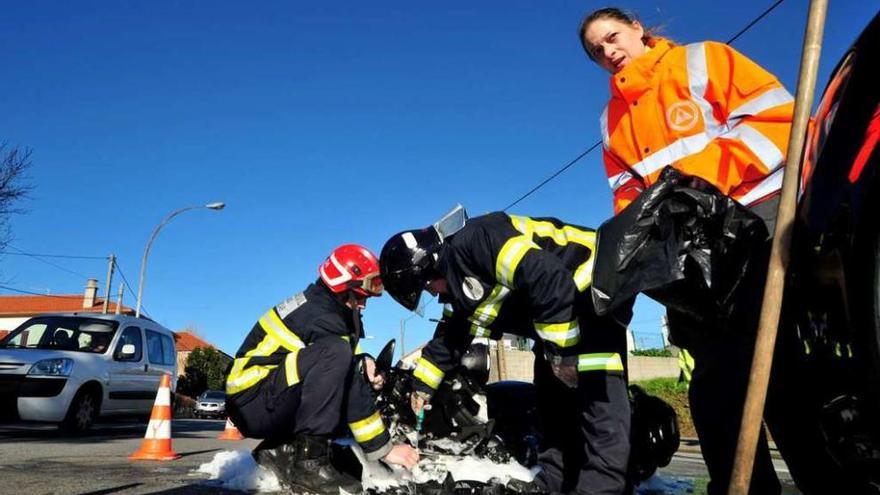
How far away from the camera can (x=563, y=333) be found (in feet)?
8.61

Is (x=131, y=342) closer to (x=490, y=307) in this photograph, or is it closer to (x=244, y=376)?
(x=244, y=376)

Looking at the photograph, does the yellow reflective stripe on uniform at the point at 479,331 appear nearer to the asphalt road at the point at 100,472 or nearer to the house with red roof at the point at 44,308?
the asphalt road at the point at 100,472

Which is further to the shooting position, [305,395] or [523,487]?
[305,395]

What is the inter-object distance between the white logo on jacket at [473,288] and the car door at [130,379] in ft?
24.3

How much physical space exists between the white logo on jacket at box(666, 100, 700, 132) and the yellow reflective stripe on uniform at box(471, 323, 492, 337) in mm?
1585

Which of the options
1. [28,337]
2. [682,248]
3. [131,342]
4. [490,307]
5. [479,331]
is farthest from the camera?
[131,342]

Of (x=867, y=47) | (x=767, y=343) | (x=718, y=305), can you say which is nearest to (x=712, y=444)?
(x=718, y=305)

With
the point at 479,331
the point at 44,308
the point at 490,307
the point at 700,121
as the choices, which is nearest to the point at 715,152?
the point at 700,121

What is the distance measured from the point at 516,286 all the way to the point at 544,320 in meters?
0.21

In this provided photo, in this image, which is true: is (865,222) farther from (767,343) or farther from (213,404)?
(213,404)

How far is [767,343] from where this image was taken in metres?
1.59

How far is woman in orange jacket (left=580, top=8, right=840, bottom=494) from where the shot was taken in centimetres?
198

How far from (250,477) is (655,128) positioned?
2826 millimetres

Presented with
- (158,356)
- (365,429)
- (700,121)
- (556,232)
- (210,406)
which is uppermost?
(700,121)
